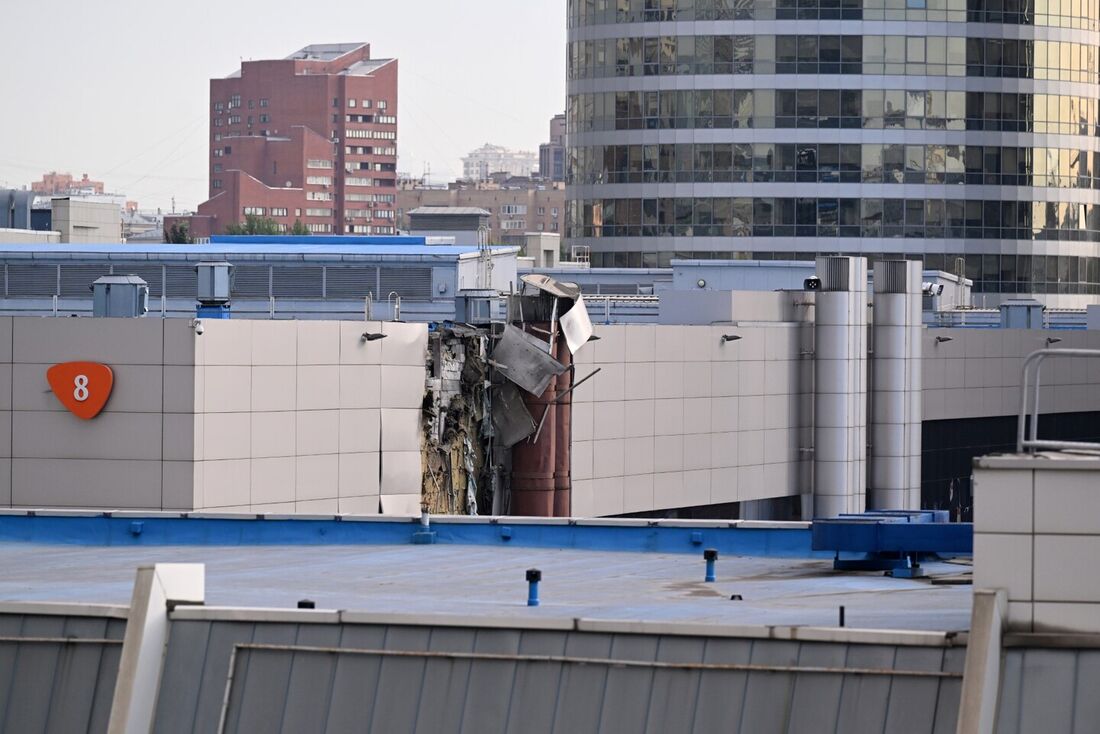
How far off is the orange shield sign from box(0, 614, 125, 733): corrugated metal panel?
19.9 metres

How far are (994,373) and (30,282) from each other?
29768mm

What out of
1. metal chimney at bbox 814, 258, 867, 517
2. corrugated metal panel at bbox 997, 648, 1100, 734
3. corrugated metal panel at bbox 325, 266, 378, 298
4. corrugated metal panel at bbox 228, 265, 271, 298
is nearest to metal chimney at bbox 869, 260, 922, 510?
metal chimney at bbox 814, 258, 867, 517

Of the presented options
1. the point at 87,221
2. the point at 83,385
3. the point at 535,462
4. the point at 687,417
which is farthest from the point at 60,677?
the point at 87,221

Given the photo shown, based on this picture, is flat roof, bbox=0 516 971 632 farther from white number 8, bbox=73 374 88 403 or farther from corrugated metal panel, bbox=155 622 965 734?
white number 8, bbox=73 374 88 403

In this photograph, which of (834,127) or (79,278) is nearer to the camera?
(79,278)

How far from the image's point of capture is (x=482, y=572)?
73.2 feet

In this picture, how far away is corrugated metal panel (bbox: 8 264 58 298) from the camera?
59.4 m

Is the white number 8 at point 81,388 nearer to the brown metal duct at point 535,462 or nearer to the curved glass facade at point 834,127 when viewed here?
the brown metal duct at point 535,462

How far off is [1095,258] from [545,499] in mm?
74799

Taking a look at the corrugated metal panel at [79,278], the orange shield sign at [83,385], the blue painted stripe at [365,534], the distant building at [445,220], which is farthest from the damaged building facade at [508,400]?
the distant building at [445,220]

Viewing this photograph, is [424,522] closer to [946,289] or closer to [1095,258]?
[946,289]

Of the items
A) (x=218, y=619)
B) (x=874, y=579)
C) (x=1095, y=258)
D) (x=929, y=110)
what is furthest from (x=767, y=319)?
(x=1095, y=258)

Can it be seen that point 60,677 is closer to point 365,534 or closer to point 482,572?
point 482,572

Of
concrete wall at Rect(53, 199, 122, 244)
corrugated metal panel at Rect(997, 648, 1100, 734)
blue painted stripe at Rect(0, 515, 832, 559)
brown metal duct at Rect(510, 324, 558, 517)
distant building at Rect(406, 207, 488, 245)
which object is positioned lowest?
corrugated metal panel at Rect(997, 648, 1100, 734)
